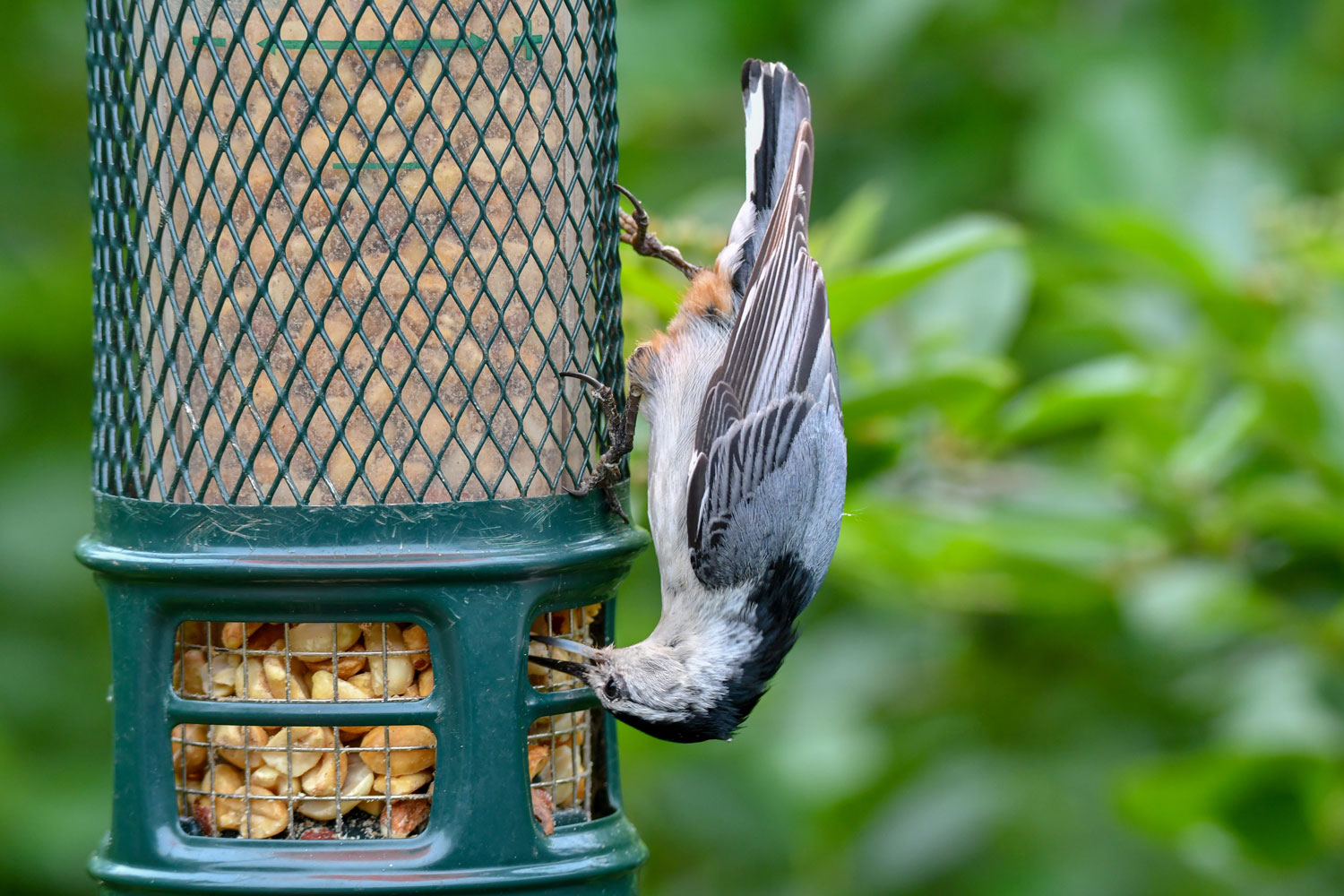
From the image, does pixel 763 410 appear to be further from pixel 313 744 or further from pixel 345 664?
pixel 313 744

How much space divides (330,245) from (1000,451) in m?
2.00

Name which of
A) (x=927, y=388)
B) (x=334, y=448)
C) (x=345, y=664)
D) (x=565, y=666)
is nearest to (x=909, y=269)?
(x=927, y=388)

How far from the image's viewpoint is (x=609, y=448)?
3.54 m

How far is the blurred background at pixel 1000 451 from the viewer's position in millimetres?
3971

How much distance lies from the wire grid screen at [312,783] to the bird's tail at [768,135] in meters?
1.64

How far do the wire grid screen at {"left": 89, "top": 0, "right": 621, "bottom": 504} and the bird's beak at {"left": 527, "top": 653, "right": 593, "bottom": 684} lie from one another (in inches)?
13.1

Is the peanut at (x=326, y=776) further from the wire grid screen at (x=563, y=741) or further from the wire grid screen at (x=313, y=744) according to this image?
the wire grid screen at (x=563, y=741)

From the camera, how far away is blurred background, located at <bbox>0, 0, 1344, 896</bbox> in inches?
156

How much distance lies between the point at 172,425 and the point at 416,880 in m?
0.96

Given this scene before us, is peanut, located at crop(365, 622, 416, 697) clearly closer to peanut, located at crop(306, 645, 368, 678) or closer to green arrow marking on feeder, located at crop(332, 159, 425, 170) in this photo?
peanut, located at crop(306, 645, 368, 678)

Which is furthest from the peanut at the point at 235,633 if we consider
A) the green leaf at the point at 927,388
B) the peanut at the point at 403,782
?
the green leaf at the point at 927,388

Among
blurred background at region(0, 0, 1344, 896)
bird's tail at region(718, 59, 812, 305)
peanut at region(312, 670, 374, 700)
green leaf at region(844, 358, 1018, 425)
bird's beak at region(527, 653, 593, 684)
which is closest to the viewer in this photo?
peanut at region(312, 670, 374, 700)

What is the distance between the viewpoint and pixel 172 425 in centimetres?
312

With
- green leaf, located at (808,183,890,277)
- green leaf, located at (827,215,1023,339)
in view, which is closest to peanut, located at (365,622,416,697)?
green leaf, located at (827,215,1023,339)
